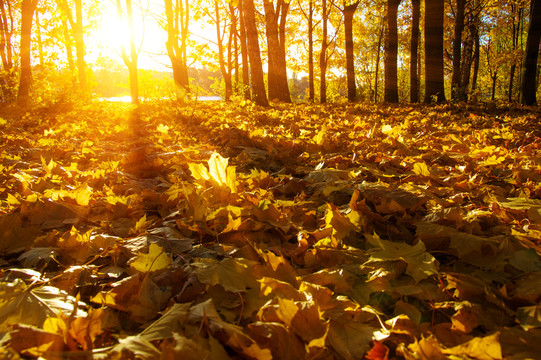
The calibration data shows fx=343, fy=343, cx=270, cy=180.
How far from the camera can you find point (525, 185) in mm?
2168

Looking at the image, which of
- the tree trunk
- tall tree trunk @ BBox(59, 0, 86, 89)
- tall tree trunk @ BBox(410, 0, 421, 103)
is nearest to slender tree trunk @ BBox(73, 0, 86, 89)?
tall tree trunk @ BBox(59, 0, 86, 89)

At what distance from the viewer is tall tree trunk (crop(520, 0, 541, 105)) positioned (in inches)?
373

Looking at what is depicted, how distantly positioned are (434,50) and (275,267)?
37.2 feet

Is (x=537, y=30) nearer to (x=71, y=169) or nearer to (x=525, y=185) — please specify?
(x=525, y=185)

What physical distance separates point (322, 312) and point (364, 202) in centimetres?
88

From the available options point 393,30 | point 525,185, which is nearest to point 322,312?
point 525,185

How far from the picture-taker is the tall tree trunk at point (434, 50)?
10211 mm

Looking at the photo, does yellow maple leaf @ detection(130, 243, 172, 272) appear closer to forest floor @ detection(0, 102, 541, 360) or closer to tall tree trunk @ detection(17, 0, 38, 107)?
forest floor @ detection(0, 102, 541, 360)

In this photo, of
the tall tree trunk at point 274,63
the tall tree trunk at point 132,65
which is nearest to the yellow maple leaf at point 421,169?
the tall tree trunk at point 274,63

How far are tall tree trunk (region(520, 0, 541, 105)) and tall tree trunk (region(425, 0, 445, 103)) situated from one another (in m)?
2.27

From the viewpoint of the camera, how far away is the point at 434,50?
10445mm

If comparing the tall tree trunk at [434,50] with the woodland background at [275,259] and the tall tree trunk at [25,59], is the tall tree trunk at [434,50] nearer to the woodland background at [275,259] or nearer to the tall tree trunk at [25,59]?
the woodland background at [275,259]

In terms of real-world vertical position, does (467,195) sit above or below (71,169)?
below

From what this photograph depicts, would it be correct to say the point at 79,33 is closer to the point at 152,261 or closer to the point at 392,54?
the point at 392,54
